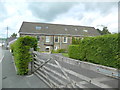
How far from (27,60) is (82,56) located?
6.53 metres

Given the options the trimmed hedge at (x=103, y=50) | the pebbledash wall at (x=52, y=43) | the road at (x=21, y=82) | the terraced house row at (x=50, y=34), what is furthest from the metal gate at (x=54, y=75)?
the terraced house row at (x=50, y=34)

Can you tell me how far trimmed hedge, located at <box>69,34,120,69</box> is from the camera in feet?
20.0

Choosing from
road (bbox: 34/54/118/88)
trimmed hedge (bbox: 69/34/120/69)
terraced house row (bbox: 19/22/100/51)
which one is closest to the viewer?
road (bbox: 34/54/118/88)

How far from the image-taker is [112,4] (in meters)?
7.74

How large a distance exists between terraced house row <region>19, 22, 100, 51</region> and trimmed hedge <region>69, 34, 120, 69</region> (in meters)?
13.8

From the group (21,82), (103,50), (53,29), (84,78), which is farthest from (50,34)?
(84,78)

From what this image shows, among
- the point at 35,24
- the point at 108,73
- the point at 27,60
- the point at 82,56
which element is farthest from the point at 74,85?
the point at 35,24

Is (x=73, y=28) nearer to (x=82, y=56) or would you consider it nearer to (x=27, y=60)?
(x=82, y=56)

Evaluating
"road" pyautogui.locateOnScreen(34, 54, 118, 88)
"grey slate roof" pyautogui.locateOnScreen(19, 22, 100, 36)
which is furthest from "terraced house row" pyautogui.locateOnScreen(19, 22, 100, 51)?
"road" pyautogui.locateOnScreen(34, 54, 118, 88)

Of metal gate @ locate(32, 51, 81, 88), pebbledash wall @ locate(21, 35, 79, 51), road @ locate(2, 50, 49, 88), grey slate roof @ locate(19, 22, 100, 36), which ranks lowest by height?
road @ locate(2, 50, 49, 88)

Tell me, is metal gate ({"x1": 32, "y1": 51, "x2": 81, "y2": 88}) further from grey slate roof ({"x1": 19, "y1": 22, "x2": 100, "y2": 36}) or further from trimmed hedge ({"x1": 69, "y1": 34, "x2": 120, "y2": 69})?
grey slate roof ({"x1": 19, "y1": 22, "x2": 100, "y2": 36})

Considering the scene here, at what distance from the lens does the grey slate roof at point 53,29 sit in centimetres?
2223

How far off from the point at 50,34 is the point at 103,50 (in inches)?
678

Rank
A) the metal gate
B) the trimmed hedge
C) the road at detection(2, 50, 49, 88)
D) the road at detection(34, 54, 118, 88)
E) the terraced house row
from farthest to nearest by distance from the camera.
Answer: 1. the terraced house row
2. the trimmed hedge
3. the road at detection(2, 50, 49, 88)
4. the metal gate
5. the road at detection(34, 54, 118, 88)
